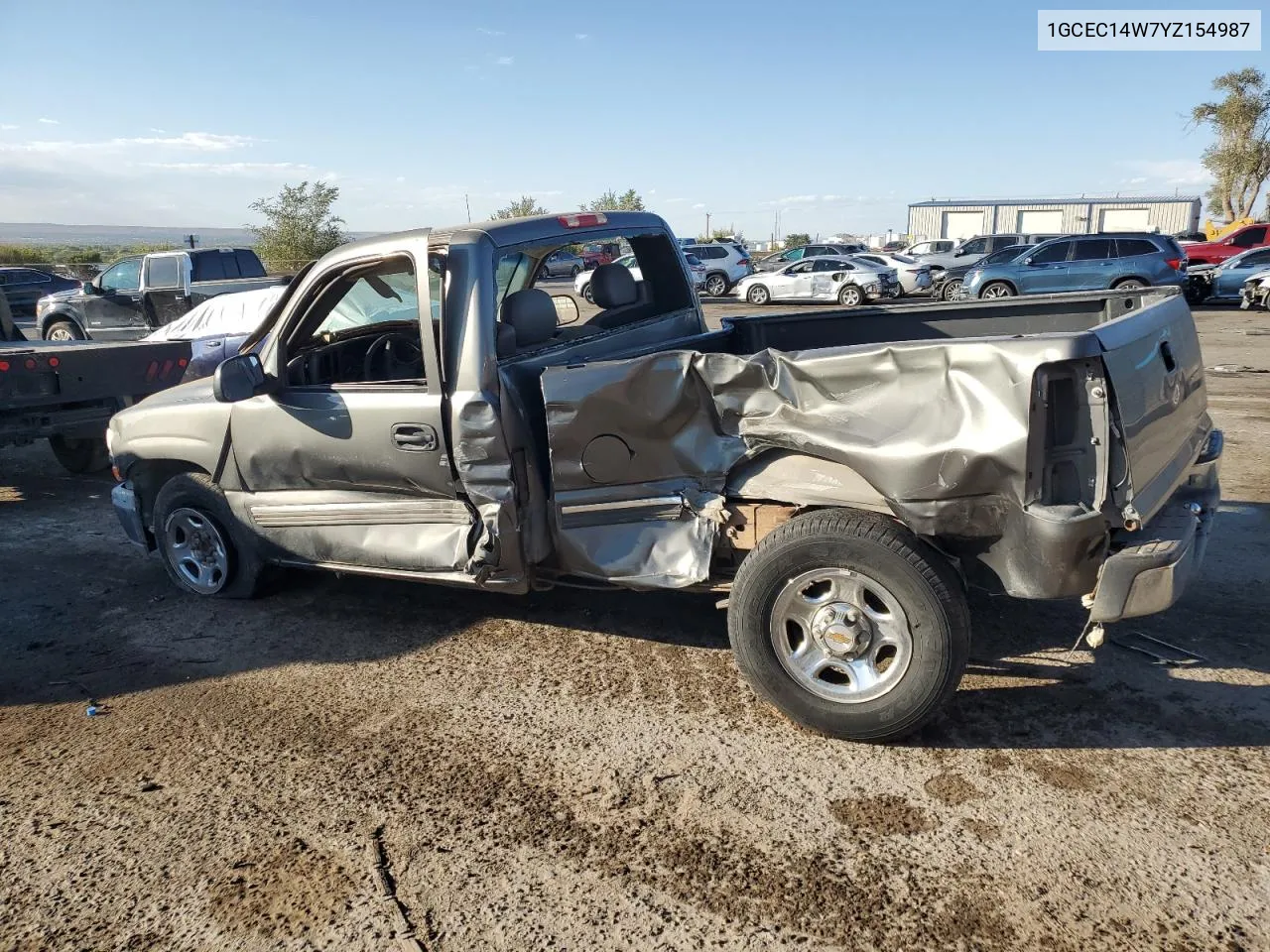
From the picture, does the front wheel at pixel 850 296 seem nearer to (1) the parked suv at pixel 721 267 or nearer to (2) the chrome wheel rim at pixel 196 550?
(1) the parked suv at pixel 721 267

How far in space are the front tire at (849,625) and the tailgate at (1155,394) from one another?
739 mm

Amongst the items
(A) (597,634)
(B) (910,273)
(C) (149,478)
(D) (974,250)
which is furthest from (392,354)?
(D) (974,250)

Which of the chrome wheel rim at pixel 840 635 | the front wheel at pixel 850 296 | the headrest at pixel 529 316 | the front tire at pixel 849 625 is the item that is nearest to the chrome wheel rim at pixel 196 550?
the headrest at pixel 529 316

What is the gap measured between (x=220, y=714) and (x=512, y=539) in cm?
147

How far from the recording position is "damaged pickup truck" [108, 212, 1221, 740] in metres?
3.12

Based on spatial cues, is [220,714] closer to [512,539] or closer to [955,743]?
[512,539]

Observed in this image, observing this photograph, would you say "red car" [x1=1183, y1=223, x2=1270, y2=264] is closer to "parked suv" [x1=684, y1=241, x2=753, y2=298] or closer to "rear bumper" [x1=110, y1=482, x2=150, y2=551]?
"parked suv" [x1=684, y1=241, x2=753, y2=298]

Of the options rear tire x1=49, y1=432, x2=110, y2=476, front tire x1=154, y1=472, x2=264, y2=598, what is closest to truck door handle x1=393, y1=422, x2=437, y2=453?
front tire x1=154, y1=472, x2=264, y2=598

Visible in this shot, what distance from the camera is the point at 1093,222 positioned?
62.8 m

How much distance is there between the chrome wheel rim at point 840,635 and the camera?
3.41 m

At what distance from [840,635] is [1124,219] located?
228 feet

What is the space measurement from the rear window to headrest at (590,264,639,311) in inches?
762

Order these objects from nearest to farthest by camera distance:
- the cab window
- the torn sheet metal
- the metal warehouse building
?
the torn sheet metal < the cab window < the metal warehouse building

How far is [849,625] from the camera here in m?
3.45
